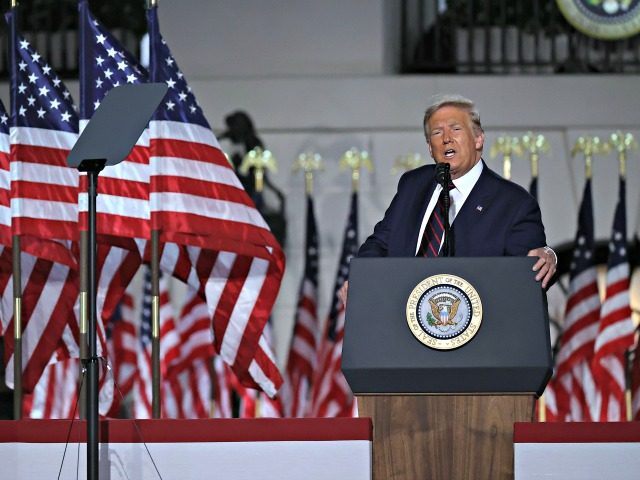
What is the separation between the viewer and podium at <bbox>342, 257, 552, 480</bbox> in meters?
3.91

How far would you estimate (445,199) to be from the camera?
4102mm

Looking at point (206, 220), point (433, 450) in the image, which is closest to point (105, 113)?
point (433, 450)

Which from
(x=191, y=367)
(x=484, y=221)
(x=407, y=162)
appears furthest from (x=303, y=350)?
(x=484, y=221)

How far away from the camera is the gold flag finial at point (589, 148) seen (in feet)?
36.3

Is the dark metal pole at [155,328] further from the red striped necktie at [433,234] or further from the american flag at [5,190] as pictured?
the red striped necktie at [433,234]

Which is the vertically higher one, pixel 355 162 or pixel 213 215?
pixel 355 162

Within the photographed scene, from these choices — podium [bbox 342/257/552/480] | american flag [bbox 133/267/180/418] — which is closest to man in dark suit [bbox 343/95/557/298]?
podium [bbox 342/257/552/480]

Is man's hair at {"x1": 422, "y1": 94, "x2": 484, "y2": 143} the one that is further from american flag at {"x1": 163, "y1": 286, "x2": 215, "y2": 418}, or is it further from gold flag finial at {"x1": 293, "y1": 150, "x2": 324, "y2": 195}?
gold flag finial at {"x1": 293, "y1": 150, "x2": 324, "y2": 195}

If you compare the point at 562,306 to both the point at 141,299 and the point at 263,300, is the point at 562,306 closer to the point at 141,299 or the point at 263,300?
the point at 141,299

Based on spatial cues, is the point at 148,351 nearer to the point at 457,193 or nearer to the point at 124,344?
the point at 124,344

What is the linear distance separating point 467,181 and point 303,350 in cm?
662

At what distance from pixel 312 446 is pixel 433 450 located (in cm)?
35

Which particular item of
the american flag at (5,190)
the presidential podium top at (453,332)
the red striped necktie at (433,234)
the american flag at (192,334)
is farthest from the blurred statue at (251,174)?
the presidential podium top at (453,332)

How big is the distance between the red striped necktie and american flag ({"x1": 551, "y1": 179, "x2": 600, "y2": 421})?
6177mm
